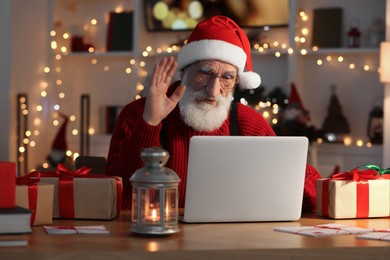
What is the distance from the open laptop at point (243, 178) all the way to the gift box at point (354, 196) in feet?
0.44

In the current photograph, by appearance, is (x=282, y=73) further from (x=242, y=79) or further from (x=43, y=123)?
(x=242, y=79)

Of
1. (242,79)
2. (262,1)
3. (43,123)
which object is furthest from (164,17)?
(242,79)

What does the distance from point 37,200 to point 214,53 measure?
1006 mm

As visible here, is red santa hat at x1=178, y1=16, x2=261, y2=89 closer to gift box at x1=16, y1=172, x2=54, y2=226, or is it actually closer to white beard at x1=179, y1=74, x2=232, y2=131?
white beard at x1=179, y1=74, x2=232, y2=131

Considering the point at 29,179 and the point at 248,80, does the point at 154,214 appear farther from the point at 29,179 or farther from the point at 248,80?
the point at 248,80

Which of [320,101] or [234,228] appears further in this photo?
[320,101]

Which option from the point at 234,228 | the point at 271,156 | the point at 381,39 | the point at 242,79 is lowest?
the point at 234,228

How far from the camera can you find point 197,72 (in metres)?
2.85

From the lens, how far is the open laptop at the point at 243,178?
2.07 metres

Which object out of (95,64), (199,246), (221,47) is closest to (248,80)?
(221,47)

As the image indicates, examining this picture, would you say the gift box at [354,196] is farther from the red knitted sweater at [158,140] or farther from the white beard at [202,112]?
the white beard at [202,112]

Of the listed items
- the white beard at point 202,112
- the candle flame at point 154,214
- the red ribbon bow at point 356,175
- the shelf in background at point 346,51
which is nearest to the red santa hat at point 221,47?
the white beard at point 202,112

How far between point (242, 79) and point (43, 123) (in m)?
3.44

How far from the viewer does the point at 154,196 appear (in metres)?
1.87
